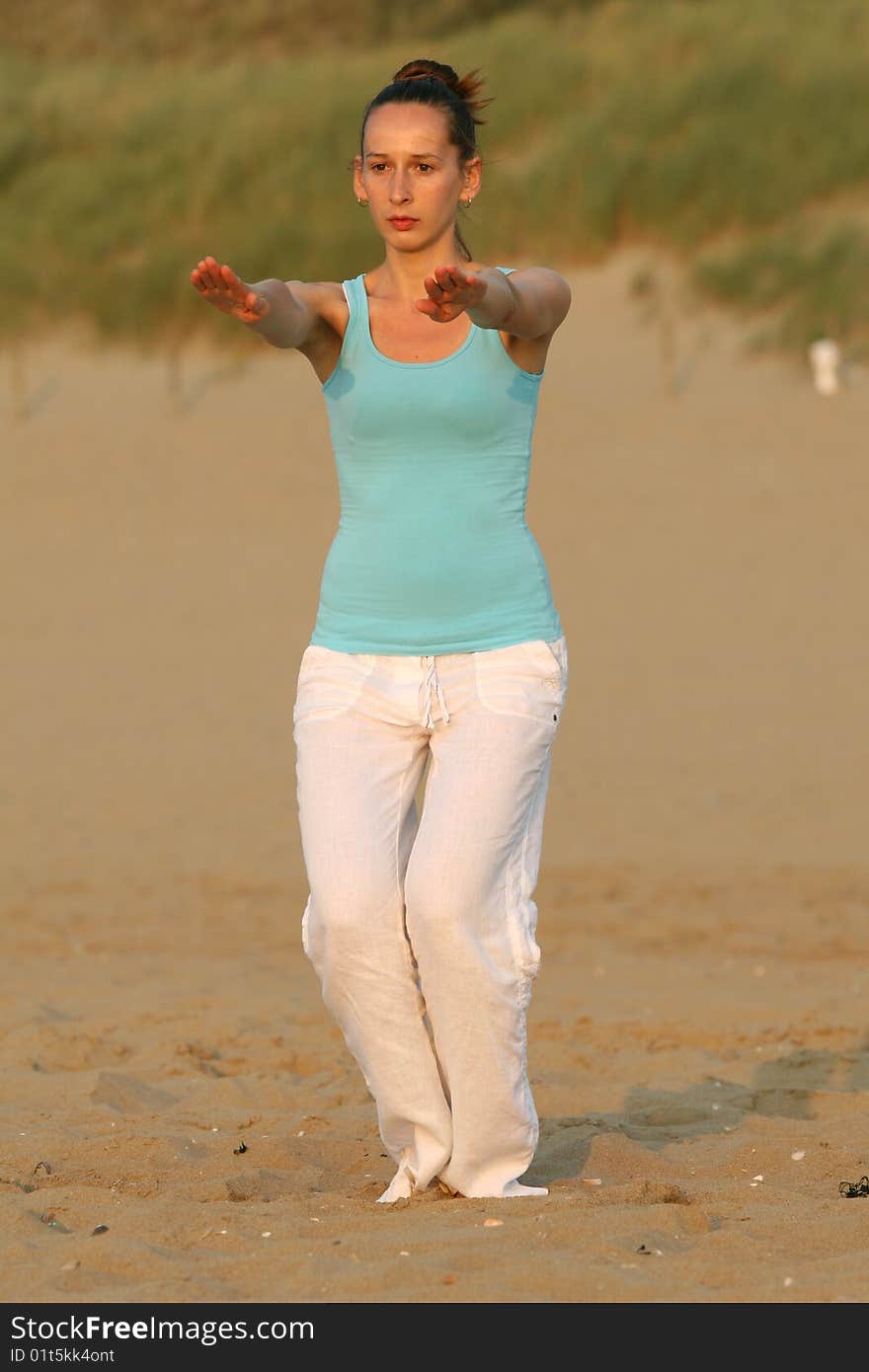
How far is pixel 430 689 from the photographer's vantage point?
4.23 metres

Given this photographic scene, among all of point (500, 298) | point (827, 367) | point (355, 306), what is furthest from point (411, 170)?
point (827, 367)

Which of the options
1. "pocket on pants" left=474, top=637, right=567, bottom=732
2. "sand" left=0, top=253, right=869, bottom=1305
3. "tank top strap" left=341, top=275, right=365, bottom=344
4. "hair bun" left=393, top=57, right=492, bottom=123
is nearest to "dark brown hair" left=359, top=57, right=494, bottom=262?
"hair bun" left=393, top=57, right=492, bottom=123

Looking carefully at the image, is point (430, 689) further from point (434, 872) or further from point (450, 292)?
point (450, 292)

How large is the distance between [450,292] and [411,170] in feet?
1.81

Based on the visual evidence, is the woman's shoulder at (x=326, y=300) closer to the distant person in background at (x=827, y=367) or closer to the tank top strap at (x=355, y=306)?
the tank top strap at (x=355, y=306)

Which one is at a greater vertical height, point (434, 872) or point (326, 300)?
point (326, 300)

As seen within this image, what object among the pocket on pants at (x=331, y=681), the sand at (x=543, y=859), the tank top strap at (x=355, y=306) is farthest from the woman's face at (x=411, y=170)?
the sand at (x=543, y=859)

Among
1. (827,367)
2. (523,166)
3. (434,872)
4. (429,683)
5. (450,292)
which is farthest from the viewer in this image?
(523,166)

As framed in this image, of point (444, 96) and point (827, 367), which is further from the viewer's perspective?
point (827, 367)

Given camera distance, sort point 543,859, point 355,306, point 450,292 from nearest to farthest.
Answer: point 450,292 < point 355,306 < point 543,859

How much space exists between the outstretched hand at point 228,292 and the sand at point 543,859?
5.72 ft

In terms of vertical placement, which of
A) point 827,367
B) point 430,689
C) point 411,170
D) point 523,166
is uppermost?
point 523,166

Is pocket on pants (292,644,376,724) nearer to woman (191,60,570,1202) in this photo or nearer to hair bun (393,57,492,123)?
woman (191,60,570,1202)

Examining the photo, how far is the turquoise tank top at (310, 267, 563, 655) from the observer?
4219mm
